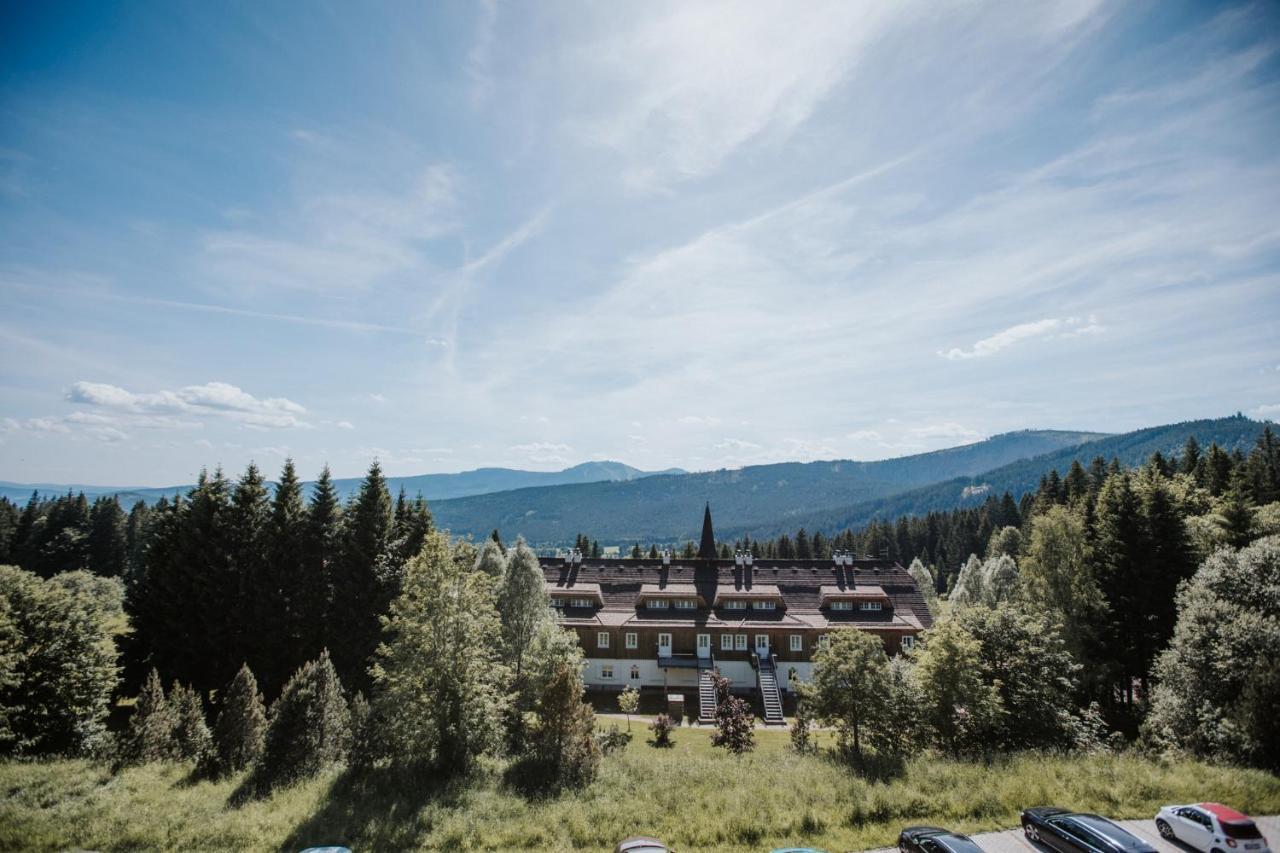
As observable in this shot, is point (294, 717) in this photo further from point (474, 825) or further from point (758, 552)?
point (758, 552)

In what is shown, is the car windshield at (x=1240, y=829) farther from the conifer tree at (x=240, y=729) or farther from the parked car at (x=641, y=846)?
the conifer tree at (x=240, y=729)

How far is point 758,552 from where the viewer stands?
12450cm

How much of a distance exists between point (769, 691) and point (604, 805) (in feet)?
91.8

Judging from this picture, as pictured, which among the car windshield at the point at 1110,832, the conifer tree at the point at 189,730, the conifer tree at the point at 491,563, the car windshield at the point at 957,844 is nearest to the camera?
the car windshield at the point at 1110,832

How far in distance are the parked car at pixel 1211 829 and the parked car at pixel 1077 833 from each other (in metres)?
1.83

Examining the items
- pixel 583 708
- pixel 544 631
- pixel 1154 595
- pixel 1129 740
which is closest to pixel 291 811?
pixel 583 708

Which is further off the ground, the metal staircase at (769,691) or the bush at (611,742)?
the bush at (611,742)

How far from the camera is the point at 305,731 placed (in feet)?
77.6

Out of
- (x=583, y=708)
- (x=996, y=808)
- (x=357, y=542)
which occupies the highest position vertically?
(x=357, y=542)

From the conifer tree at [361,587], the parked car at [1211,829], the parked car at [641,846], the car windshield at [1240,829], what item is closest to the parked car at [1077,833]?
the parked car at [1211,829]

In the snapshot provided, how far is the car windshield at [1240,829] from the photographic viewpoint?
1491 cm

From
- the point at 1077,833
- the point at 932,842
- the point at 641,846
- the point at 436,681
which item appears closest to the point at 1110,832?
the point at 1077,833

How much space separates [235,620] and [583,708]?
949 inches

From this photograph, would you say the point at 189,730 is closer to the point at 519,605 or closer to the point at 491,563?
the point at 519,605
